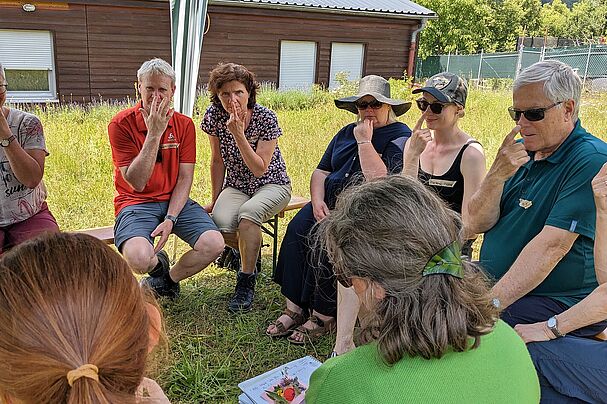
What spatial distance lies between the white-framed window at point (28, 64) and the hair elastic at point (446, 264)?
395 inches

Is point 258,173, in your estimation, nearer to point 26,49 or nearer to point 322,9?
point 26,49

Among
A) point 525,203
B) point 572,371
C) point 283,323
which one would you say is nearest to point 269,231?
point 283,323

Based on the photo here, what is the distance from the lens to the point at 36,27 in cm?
953

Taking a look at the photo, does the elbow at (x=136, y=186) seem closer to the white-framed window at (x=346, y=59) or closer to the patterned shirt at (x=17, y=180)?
the patterned shirt at (x=17, y=180)

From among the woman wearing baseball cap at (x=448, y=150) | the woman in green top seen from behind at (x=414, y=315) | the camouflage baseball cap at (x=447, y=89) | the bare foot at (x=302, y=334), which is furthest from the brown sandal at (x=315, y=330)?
the woman in green top seen from behind at (x=414, y=315)

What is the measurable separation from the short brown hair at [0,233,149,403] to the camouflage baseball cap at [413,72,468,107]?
6.65 ft

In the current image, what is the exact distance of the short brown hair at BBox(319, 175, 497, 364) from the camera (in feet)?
3.49

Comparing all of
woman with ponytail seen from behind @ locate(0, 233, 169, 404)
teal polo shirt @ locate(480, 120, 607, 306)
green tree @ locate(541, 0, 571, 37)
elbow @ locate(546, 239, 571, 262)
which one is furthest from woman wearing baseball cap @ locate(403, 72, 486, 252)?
green tree @ locate(541, 0, 571, 37)

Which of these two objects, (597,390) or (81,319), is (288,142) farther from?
(81,319)

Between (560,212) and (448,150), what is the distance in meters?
0.85

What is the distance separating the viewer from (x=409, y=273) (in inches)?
43.9

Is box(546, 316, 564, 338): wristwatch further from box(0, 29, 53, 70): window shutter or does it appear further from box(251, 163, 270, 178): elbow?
box(0, 29, 53, 70): window shutter

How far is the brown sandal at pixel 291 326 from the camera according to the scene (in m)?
2.90

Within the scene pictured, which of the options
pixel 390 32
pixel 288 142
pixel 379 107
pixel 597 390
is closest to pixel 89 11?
pixel 288 142
